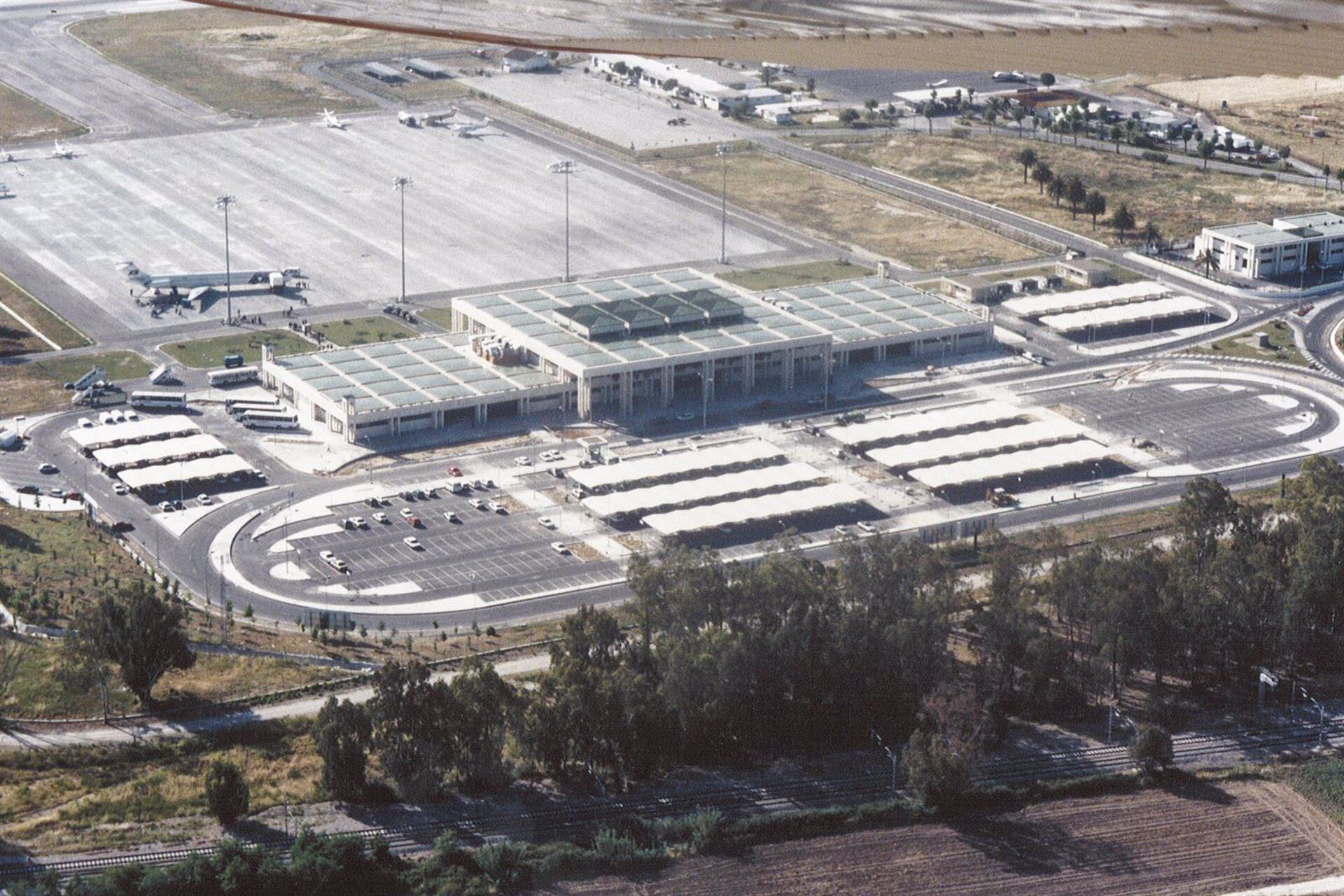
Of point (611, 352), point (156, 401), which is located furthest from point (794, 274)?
A: point (156, 401)

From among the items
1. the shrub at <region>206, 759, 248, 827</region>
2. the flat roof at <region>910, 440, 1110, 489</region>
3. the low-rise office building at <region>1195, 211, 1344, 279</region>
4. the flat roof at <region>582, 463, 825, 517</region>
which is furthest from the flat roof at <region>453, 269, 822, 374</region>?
the shrub at <region>206, 759, 248, 827</region>

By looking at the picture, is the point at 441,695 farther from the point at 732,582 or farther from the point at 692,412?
the point at 692,412

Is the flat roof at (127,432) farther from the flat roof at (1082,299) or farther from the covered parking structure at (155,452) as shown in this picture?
the flat roof at (1082,299)

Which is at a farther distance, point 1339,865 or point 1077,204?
point 1077,204

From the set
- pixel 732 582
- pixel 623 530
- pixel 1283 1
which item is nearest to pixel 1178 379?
pixel 623 530

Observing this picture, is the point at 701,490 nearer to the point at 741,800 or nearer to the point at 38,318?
A: the point at 741,800

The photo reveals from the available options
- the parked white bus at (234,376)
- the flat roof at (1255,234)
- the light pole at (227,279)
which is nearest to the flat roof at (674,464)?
the parked white bus at (234,376)

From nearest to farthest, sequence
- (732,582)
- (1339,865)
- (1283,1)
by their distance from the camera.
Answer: (1283,1)
(1339,865)
(732,582)
